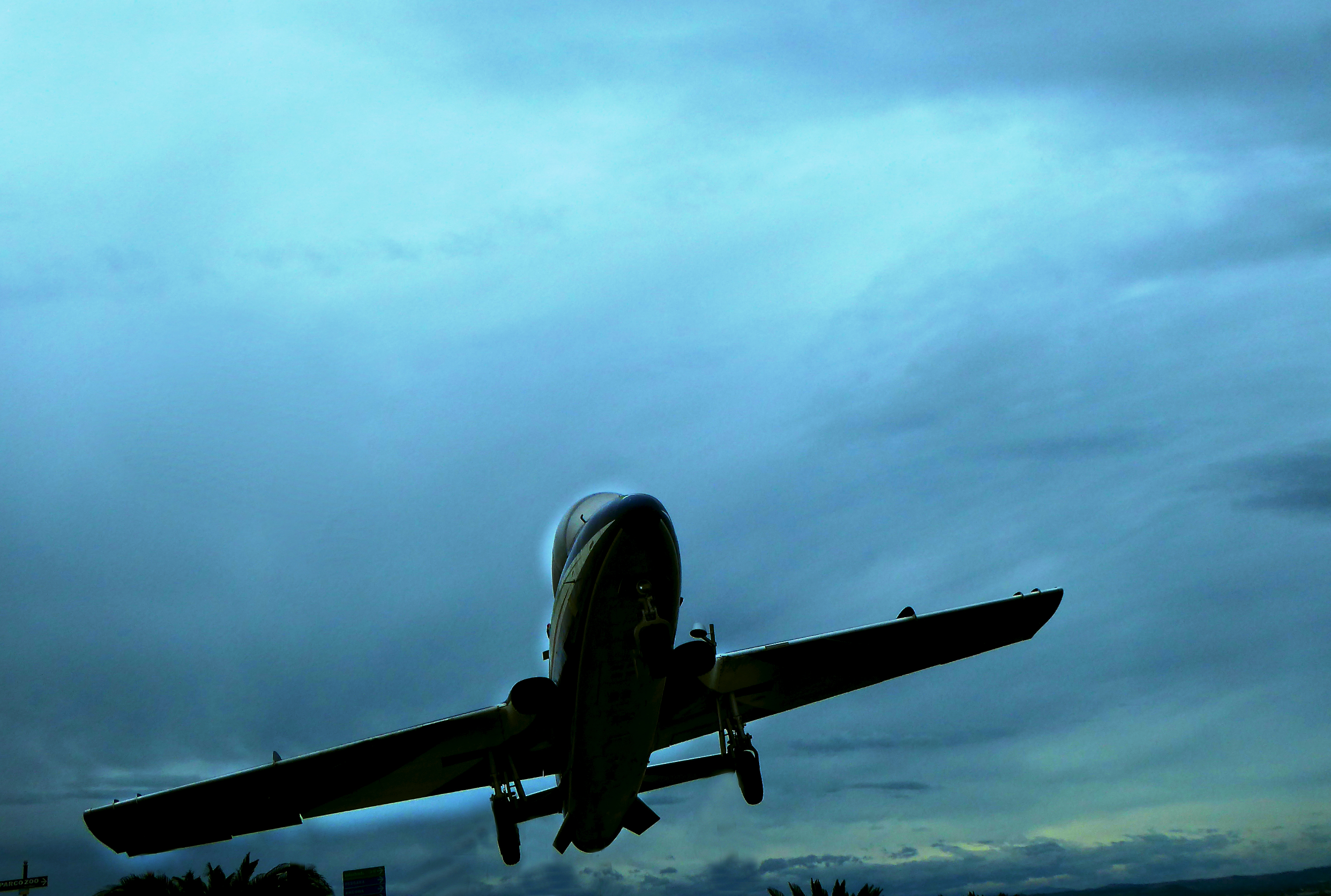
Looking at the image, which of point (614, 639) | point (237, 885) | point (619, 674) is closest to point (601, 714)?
point (619, 674)

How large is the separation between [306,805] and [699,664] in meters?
15.0

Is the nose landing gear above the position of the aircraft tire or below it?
above

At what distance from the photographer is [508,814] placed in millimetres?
25625

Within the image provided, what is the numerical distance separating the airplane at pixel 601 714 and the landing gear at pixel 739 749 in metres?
0.04

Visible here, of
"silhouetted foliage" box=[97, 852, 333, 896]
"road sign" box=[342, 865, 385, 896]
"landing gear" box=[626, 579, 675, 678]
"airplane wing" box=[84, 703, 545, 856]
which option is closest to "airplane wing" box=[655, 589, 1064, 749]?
"airplane wing" box=[84, 703, 545, 856]

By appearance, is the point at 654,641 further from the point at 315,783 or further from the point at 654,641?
the point at 315,783

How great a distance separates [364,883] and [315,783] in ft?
166

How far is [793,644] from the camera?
26953 mm

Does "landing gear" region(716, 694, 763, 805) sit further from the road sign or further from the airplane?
the road sign

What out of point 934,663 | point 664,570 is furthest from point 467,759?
point 934,663

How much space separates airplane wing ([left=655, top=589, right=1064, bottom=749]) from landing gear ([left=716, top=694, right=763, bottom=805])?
42cm

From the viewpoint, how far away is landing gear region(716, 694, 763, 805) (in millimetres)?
24891

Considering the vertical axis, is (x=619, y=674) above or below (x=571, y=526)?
below

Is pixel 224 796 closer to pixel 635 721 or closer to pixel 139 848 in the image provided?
pixel 139 848
